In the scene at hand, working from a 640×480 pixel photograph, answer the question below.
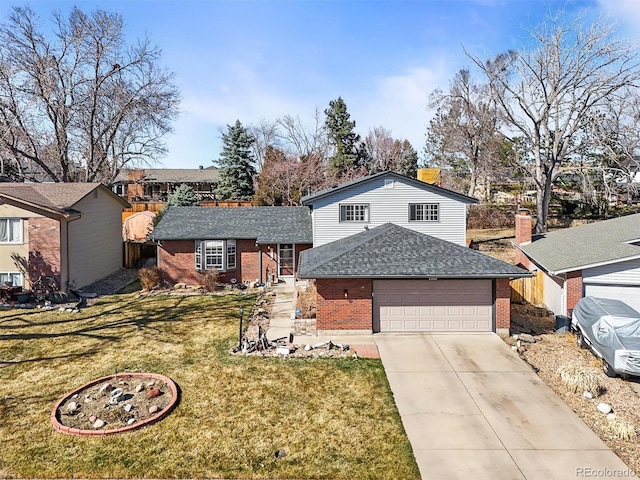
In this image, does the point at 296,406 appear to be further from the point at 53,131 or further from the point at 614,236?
the point at 53,131

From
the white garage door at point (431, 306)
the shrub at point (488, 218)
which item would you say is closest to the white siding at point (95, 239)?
the white garage door at point (431, 306)

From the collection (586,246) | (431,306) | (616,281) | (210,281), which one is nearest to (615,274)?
(616,281)

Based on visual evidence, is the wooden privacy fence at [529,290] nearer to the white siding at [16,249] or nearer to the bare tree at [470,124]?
the bare tree at [470,124]

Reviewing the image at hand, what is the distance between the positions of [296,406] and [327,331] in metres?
4.79

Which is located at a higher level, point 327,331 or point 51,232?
point 51,232

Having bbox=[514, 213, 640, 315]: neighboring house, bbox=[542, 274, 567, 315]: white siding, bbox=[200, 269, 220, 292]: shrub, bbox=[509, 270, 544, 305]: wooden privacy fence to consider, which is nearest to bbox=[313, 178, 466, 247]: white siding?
bbox=[509, 270, 544, 305]: wooden privacy fence

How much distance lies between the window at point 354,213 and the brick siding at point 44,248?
44.7ft

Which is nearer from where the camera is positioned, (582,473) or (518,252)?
(582,473)

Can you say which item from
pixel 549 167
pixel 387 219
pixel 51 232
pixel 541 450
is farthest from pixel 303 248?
pixel 549 167

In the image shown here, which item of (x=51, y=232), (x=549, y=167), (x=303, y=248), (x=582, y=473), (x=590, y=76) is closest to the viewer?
(x=582, y=473)

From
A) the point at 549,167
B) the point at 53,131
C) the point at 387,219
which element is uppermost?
the point at 53,131

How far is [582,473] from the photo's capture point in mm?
7066

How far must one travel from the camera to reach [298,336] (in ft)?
46.2

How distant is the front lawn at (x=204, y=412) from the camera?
7328mm
